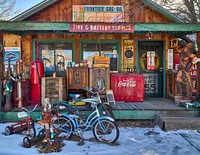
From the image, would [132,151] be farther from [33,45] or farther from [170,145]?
[33,45]

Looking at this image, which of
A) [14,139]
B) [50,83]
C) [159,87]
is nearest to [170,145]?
[14,139]

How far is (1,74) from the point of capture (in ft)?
22.3

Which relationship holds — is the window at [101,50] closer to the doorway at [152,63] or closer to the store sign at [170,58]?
the doorway at [152,63]

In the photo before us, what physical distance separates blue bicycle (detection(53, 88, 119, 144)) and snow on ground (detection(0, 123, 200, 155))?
201 mm

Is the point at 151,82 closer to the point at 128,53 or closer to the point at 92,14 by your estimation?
the point at 128,53

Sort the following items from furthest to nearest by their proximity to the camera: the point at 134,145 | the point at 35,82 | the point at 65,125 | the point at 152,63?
the point at 152,63
the point at 35,82
the point at 65,125
the point at 134,145

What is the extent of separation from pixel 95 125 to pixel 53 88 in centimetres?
250

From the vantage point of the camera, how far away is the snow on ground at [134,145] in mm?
4652

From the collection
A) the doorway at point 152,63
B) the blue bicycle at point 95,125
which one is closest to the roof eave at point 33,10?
the doorway at point 152,63

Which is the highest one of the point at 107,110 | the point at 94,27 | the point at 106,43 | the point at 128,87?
the point at 94,27

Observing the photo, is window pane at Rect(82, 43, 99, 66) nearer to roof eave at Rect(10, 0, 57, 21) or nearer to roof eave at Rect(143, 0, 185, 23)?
roof eave at Rect(10, 0, 57, 21)

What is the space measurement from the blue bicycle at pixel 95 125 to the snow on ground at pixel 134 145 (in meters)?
0.20

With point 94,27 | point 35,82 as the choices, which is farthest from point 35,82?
point 94,27

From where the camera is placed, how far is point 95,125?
519 cm
